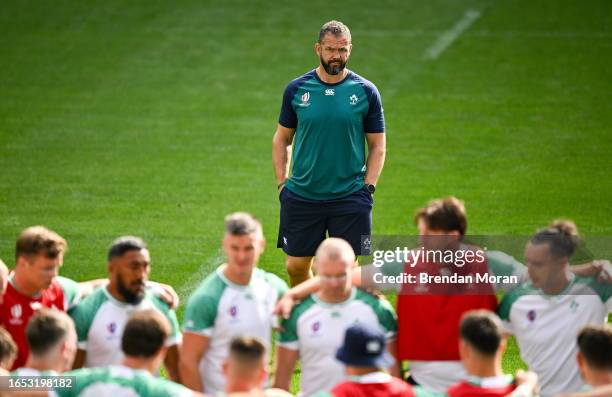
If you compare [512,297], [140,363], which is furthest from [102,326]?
[512,297]

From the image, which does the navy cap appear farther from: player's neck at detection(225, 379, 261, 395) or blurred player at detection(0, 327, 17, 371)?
blurred player at detection(0, 327, 17, 371)

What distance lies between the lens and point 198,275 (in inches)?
424

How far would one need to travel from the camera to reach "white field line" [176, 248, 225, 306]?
10303mm

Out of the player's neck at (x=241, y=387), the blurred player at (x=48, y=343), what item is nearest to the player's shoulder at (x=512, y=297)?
the player's neck at (x=241, y=387)

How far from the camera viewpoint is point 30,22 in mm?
19641

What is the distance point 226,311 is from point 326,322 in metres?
0.64

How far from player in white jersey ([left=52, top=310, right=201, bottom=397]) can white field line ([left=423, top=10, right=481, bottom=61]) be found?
511 inches

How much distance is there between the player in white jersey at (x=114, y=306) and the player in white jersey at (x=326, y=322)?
2.58 ft

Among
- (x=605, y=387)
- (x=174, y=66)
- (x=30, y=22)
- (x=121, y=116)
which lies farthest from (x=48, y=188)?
(x=605, y=387)

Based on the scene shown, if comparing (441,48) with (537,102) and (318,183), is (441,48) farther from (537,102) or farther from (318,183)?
(318,183)

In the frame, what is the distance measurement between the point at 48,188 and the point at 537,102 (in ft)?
23.8

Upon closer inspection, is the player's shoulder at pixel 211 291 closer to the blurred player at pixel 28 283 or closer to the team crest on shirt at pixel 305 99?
the blurred player at pixel 28 283

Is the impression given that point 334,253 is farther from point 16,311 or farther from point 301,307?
point 16,311

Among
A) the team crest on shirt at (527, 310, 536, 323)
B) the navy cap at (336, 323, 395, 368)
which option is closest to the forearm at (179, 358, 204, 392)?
the navy cap at (336, 323, 395, 368)
